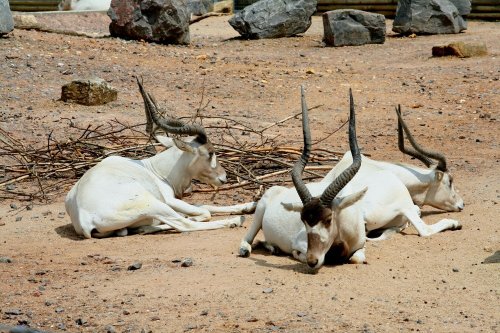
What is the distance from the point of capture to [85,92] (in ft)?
45.4

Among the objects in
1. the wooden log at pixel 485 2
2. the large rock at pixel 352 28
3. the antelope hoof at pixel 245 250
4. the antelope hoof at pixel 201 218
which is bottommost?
the wooden log at pixel 485 2

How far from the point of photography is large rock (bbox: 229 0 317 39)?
2119cm

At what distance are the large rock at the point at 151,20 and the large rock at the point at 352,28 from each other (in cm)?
261

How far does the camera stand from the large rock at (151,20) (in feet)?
63.1

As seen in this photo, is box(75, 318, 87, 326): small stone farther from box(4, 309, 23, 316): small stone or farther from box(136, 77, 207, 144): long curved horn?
box(136, 77, 207, 144): long curved horn

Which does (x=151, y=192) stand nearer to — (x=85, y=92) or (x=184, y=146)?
(x=184, y=146)

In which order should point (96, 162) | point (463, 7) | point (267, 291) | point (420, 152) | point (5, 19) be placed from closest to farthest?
point (267, 291), point (420, 152), point (96, 162), point (5, 19), point (463, 7)

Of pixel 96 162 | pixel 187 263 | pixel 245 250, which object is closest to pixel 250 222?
pixel 245 250

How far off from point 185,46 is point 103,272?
12298 mm

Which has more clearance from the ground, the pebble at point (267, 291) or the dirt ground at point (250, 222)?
the pebble at point (267, 291)

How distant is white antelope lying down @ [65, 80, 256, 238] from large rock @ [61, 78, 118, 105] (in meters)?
3.58

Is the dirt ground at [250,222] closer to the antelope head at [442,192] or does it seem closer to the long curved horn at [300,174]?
the antelope head at [442,192]

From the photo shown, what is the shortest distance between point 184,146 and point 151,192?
1.79 feet

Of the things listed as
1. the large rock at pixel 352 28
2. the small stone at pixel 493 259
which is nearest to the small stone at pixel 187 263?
the small stone at pixel 493 259
